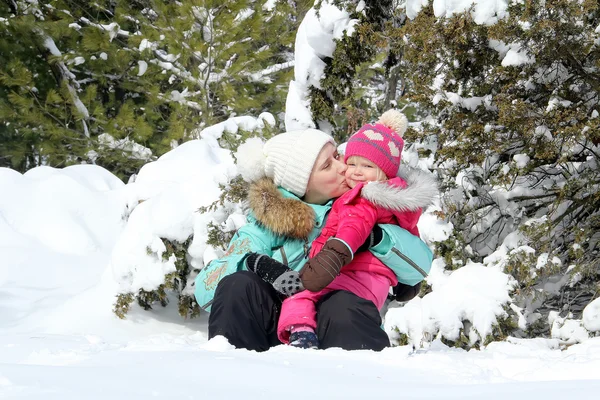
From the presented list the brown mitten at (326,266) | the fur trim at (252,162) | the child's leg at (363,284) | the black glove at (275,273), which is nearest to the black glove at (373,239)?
the child's leg at (363,284)

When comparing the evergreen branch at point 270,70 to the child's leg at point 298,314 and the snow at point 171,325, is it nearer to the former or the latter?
the snow at point 171,325

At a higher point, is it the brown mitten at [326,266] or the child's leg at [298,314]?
the brown mitten at [326,266]

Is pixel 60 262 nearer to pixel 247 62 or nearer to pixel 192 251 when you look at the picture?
pixel 192 251

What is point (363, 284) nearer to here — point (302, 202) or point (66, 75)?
point (302, 202)

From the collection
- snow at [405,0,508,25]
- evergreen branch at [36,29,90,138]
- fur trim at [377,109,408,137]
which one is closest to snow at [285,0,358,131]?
snow at [405,0,508,25]

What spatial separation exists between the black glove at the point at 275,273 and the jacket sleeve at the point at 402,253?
1.19 feet

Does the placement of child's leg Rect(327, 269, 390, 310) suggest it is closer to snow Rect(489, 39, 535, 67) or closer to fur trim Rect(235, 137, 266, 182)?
fur trim Rect(235, 137, 266, 182)

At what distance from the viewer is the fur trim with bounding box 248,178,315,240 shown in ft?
8.25

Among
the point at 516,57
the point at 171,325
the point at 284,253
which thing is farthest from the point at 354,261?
the point at 171,325

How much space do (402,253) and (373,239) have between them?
0.14m

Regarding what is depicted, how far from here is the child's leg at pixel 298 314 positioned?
2.29m

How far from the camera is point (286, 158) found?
8.82 feet

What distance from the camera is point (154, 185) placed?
5.05 metres

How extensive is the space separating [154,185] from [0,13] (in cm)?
668
